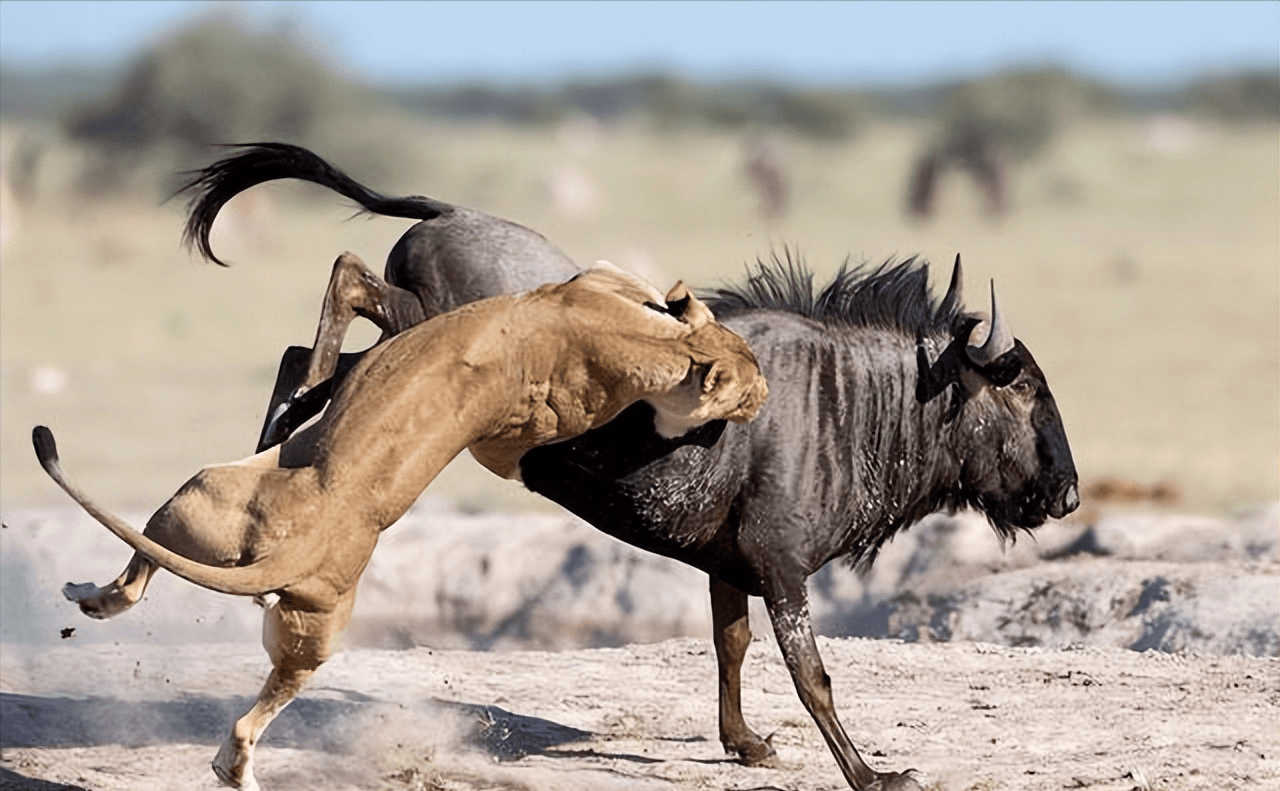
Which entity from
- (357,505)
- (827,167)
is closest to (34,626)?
(357,505)

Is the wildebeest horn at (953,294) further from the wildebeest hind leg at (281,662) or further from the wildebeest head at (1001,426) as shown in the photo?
the wildebeest hind leg at (281,662)

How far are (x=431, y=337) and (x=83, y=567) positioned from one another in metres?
4.32

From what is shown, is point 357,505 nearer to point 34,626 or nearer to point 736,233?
point 34,626

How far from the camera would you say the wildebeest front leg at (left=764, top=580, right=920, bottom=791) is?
5.45m

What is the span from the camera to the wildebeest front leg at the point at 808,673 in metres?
5.45

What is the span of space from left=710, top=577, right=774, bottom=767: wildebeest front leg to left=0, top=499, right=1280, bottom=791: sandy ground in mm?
94

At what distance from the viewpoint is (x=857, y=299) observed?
568 centimetres

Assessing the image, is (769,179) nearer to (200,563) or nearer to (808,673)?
(808,673)

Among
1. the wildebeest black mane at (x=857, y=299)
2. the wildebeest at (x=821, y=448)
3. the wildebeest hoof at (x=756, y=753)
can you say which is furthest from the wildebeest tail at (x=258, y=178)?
the wildebeest hoof at (x=756, y=753)

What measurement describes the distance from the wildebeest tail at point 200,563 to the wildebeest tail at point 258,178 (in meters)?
1.53

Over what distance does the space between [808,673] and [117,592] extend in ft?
5.82

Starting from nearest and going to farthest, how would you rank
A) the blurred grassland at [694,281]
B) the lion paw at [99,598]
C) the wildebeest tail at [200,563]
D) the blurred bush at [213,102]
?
the wildebeest tail at [200,563] → the lion paw at [99,598] → the blurred grassland at [694,281] → the blurred bush at [213,102]

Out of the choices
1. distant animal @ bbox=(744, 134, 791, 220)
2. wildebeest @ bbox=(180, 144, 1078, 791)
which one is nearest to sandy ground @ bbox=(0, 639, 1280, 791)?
wildebeest @ bbox=(180, 144, 1078, 791)

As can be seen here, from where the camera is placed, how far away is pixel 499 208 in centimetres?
3875
